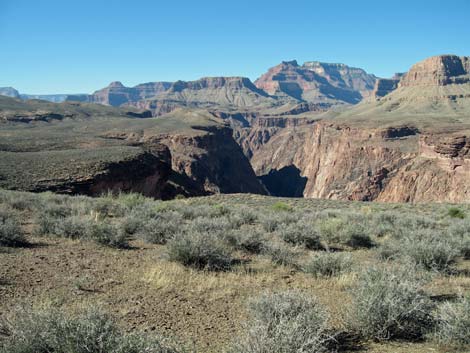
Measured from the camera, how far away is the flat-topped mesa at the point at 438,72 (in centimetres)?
12300

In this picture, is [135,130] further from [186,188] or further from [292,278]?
[292,278]

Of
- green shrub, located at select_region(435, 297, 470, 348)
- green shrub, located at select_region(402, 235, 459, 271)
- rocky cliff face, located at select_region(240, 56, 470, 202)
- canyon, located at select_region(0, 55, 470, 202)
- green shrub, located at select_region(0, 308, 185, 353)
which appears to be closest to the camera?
green shrub, located at select_region(0, 308, 185, 353)

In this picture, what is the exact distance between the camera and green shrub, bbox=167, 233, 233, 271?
24.5ft

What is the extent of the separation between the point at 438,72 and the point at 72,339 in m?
145

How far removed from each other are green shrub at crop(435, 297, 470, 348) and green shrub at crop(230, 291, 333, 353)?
4.45 ft

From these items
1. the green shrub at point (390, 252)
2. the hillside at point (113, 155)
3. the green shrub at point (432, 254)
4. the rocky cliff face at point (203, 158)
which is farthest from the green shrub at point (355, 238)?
the rocky cliff face at point (203, 158)

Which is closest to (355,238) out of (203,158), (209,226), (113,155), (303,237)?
(303,237)

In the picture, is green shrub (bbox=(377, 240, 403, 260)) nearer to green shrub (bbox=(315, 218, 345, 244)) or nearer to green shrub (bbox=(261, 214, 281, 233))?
green shrub (bbox=(315, 218, 345, 244))

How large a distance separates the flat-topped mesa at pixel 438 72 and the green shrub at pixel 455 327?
137 metres

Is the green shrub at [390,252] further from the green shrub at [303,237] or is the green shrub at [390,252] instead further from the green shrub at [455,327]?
the green shrub at [455,327]

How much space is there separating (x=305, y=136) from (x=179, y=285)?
115 meters

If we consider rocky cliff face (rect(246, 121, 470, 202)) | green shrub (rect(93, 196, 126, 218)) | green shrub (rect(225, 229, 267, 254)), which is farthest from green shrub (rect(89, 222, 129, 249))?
rocky cliff face (rect(246, 121, 470, 202))

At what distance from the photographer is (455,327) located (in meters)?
4.34

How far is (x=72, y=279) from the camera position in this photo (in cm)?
637
